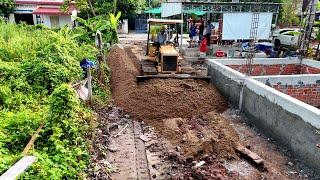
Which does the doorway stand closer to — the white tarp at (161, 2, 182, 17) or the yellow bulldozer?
the white tarp at (161, 2, 182, 17)

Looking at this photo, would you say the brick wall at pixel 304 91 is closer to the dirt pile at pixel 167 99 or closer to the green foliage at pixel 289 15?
the dirt pile at pixel 167 99

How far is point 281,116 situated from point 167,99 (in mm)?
3526

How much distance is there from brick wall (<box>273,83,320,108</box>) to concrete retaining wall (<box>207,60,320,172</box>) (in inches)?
41.2

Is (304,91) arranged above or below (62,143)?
above

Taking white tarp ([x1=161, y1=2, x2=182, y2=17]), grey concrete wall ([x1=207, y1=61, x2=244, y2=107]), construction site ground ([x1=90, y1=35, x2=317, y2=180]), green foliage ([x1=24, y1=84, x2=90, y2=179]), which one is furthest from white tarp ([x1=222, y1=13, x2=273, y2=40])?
green foliage ([x1=24, y1=84, x2=90, y2=179])

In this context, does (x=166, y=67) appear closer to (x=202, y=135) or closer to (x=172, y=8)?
(x=202, y=135)

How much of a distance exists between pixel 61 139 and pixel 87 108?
2.62 m

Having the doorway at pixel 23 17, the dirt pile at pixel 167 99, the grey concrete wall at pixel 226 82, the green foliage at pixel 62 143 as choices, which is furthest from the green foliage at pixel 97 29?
the doorway at pixel 23 17

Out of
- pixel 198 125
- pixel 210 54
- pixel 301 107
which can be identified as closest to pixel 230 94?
pixel 198 125

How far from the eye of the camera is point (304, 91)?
345 inches

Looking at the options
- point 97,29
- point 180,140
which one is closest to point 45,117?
point 180,140

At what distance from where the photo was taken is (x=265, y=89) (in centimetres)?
759

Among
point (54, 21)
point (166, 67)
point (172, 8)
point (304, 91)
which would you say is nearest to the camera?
point (304, 91)

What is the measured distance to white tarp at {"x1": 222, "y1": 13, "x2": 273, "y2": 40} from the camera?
719 inches
